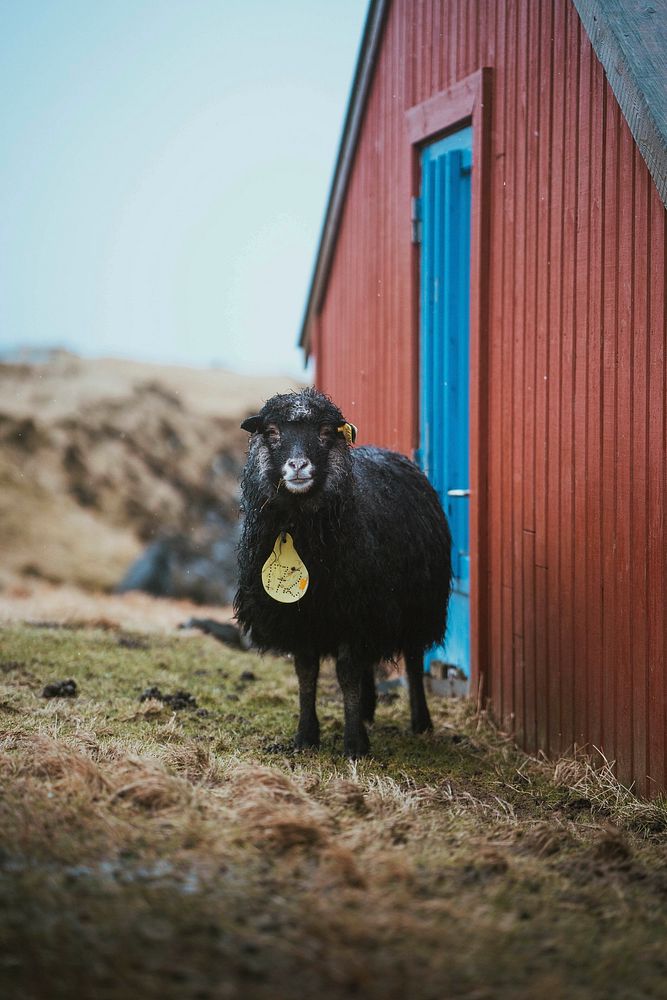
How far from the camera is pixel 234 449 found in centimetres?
3312

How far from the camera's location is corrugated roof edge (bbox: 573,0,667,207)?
510 centimetres

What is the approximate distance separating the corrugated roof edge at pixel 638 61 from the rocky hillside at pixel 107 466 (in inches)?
672

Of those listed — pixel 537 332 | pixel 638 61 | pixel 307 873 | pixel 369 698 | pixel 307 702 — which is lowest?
pixel 369 698

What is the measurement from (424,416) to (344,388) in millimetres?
2436

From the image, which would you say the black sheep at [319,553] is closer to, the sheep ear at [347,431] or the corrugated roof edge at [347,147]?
the sheep ear at [347,431]

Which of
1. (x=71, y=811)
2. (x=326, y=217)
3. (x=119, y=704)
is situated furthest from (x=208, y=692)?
(x=326, y=217)

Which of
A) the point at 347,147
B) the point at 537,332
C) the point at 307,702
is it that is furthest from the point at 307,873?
the point at 347,147

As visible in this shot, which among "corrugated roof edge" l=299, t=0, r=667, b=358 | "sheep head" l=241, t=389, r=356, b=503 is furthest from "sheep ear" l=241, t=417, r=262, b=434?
"corrugated roof edge" l=299, t=0, r=667, b=358

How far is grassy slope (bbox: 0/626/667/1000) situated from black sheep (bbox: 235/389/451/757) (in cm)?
62

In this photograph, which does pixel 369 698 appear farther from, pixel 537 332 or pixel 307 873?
pixel 307 873

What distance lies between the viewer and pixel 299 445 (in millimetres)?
5652

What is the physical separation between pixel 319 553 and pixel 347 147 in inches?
246

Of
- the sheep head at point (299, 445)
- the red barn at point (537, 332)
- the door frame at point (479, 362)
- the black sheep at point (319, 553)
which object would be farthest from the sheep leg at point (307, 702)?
the door frame at point (479, 362)

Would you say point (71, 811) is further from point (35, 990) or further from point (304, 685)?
point (304, 685)
